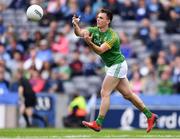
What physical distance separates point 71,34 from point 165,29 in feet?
10.6

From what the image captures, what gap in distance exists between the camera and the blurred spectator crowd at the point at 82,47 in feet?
90.0

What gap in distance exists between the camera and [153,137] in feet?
56.2

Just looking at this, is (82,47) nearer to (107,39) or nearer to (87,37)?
(107,39)

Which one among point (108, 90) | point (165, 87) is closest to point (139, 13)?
point (165, 87)

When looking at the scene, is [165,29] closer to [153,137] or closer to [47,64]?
[47,64]

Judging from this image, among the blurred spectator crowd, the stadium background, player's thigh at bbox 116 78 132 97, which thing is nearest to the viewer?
player's thigh at bbox 116 78 132 97

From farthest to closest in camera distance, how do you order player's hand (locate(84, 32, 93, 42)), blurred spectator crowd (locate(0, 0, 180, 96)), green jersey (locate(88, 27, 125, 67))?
blurred spectator crowd (locate(0, 0, 180, 96)) → green jersey (locate(88, 27, 125, 67)) → player's hand (locate(84, 32, 93, 42))

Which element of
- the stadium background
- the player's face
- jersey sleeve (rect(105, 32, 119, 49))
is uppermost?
the player's face

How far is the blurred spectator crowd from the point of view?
2742cm

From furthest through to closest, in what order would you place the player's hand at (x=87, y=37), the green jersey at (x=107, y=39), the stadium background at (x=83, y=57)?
the stadium background at (x=83, y=57) < the green jersey at (x=107, y=39) < the player's hand at (x=87, y=37)

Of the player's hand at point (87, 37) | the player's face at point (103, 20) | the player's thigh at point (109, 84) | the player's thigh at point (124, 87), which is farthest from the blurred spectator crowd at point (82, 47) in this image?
the player's hand at point (87, 37)

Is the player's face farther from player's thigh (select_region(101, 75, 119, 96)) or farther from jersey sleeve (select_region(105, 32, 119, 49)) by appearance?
player's thigh (select_region(101, 75, 119, 96))

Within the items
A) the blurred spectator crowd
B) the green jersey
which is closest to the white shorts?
the green jersey

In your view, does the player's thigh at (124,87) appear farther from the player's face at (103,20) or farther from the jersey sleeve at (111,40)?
the player's face at (103,20)
